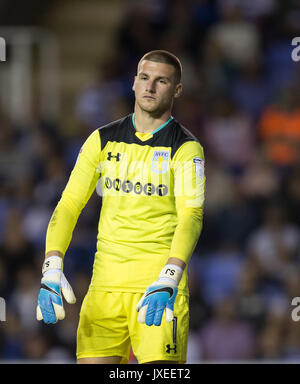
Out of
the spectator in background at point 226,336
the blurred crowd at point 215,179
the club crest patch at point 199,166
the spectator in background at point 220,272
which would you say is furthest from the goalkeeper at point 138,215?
the spectator in background at point 220,272

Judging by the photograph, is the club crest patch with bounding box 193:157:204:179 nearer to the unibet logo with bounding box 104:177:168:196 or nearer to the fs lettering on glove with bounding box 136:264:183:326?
the unibet logo with bounding box 104:177:168:196

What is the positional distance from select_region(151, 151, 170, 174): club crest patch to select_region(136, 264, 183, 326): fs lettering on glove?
1.54ft

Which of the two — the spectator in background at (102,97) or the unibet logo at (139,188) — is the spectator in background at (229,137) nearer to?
the spectator in background at (102,97)

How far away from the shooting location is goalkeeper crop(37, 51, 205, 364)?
3699mm

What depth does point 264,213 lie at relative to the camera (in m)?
7.62

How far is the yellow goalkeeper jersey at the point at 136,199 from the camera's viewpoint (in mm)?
3723

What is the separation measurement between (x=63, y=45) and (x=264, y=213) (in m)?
3.68

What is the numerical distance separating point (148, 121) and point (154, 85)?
0.18 meters

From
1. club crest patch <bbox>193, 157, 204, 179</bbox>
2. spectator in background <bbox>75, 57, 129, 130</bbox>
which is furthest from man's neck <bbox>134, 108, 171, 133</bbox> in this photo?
spectator in background <bbox>75, 57, 129, 130</bbox>

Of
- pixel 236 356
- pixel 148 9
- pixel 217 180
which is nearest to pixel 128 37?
pixel 148 9

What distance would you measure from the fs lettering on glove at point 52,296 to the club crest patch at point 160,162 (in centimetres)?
61

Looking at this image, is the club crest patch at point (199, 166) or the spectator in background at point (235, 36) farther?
the spectator in background at point (235, 36)

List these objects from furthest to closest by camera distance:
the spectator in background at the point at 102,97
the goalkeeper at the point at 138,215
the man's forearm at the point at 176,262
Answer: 1. the spectator in background at the point at 102,97
2. the goalkeeper at the point at 138,215
3. the man's forearm at the point at 176,262

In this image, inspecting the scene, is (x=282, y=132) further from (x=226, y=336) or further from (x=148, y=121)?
(x=148, y=121)
